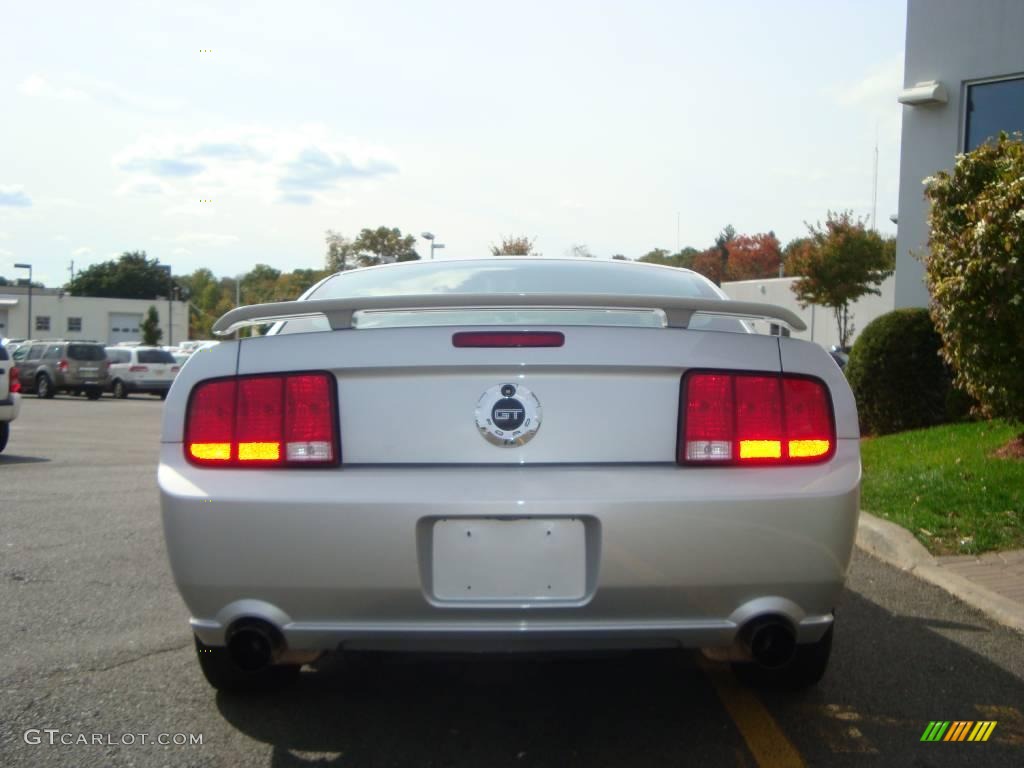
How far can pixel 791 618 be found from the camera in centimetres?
316

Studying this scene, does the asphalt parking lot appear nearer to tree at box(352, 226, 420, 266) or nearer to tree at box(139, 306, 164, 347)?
tree at box(352, 226, 420, 266)

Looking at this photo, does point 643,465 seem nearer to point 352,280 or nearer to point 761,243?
point 352,280

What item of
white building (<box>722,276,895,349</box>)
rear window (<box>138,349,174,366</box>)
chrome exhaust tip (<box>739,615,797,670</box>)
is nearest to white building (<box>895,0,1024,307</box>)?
chrome exhaust tip (<box>739,615,797,670</box>)

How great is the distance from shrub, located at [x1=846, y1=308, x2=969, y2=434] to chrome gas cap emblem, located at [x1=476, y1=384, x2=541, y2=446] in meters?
9.06

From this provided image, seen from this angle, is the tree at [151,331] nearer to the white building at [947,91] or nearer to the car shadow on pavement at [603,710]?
the white building at [947,91]

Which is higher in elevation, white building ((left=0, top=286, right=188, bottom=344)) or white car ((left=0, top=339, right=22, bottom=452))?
white building ((left=0, top=286, right=188, bottom=344))

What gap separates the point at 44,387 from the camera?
31.7 m

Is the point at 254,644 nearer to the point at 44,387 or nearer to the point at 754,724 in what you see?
the point at 754,724

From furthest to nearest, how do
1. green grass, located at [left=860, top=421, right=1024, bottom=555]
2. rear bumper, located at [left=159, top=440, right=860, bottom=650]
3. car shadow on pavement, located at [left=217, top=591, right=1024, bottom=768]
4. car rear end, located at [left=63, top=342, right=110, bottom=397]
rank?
car rear end, located at [left=63, top=342, right=110, bottom=397] < green grass, located at [left=860, top=421, right=1024, bottom=555] < car shadow on pavement, located at [left=217, top=591, right=1024, bottom=768] < rear bumper, located at [left=159, top=440, right=860, bottom=650]

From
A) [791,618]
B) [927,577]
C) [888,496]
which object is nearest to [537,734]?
[791,618]

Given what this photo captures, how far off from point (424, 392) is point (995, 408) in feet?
20.5

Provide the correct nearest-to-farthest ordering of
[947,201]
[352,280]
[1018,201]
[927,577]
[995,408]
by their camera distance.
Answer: [352,280] < [927,577] < [1018,201] < [995,408] < [947,201]

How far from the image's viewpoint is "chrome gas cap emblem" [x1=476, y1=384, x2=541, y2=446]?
3.07m

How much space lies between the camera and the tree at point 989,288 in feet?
24.5
